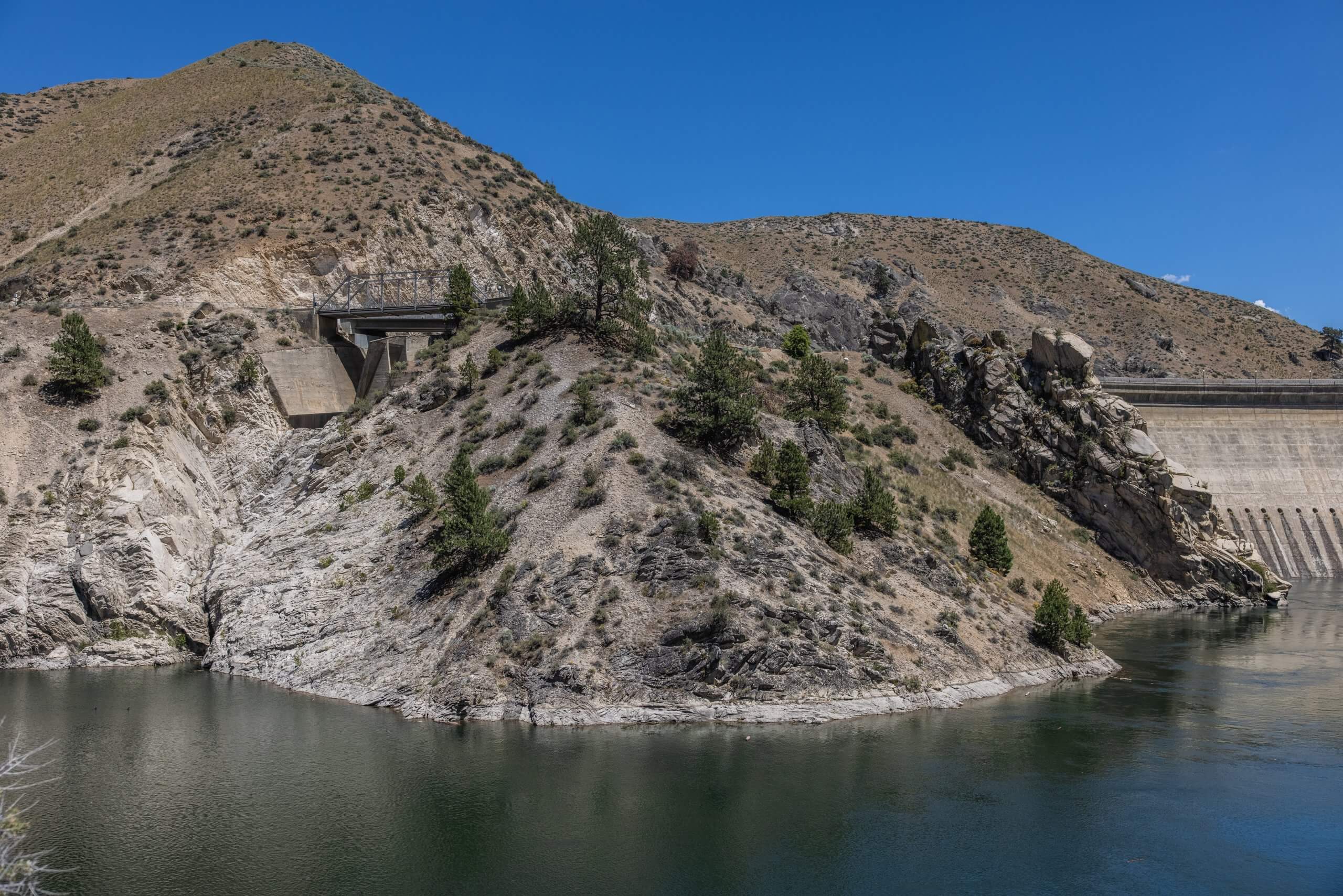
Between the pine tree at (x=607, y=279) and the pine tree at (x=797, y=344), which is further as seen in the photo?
the pine tree at (x=797, y=344)

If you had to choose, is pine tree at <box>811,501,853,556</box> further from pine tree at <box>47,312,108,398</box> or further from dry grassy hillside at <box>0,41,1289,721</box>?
pine tree at <box>47,312,108,398</box>

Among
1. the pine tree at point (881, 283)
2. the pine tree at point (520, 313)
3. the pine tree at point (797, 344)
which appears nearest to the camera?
the pine tree at point (520, 313)

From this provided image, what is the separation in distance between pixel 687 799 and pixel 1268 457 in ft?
220

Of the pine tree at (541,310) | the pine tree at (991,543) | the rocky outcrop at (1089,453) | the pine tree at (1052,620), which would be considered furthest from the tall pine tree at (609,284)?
the rocky outcrop at (1089,453)

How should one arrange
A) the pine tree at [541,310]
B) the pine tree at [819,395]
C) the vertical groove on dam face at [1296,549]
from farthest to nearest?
the vertical groove on dam face at [1296,549]
the pine tree at [819,395]
the pine tree at [541,310]

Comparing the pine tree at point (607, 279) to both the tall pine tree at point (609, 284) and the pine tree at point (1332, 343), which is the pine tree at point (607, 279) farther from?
the pine tree at point (1332, 343)

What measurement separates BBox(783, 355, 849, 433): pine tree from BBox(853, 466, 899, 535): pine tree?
9781mm

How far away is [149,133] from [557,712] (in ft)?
247

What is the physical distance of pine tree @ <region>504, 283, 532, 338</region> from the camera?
51188mm

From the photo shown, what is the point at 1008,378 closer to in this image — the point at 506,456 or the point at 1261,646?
the point at 1261,646

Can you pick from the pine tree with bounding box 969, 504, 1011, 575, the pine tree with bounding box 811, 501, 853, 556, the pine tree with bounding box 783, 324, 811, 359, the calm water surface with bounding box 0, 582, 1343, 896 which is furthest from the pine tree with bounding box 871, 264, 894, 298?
the calm water surface with bounding box 0, 582, 1343, 896

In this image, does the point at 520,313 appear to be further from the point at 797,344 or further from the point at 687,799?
the point at 687,799

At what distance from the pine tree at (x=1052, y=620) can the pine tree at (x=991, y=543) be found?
15.3 feet

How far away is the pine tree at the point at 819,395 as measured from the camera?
52.1 m
